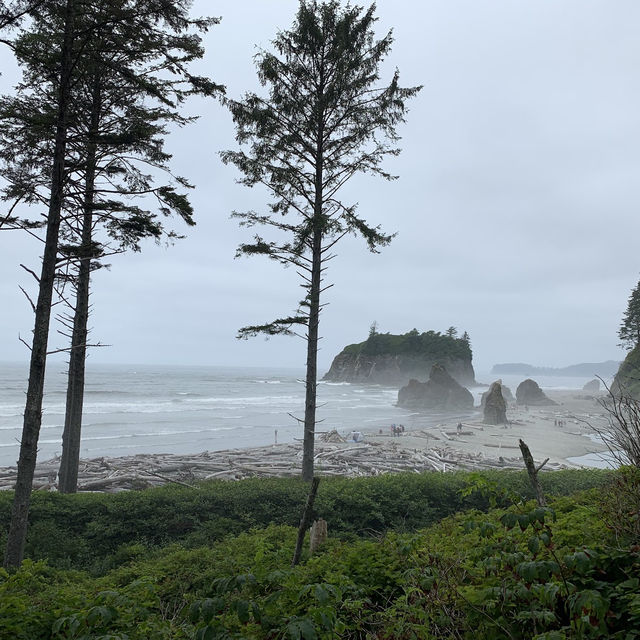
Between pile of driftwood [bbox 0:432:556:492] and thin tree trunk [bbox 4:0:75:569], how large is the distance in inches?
189

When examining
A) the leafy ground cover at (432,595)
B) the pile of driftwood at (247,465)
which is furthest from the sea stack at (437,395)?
the leafy ground cover at (432,595)

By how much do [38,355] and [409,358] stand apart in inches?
4048

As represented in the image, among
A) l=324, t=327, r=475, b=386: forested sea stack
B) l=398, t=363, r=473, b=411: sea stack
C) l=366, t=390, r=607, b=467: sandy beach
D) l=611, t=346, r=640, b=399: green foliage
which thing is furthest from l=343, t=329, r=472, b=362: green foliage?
l=366, t=390, r=607, b=467: sandy beach

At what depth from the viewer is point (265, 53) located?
11.0 m

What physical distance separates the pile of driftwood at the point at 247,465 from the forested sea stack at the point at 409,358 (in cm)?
7923

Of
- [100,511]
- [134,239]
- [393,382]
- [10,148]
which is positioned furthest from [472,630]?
[393,382]

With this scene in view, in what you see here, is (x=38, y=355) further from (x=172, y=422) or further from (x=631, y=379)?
(x=172, y=422)

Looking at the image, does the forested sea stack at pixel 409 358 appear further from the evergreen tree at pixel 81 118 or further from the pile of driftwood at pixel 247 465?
the evergreen tree at pixel 81 118

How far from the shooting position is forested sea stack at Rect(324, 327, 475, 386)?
101312mm

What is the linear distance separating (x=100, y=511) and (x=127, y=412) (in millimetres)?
36011

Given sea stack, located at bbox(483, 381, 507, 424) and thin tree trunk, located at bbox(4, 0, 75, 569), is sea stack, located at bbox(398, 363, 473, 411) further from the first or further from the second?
thin tree trunk, located at bbox(4, 0, 75, 569)

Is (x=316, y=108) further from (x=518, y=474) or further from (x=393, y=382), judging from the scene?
(x=393, y=382)

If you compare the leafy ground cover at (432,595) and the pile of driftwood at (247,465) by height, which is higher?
the leafy ground cover at (432,595)

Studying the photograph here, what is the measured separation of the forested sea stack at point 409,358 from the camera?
101312 mm
